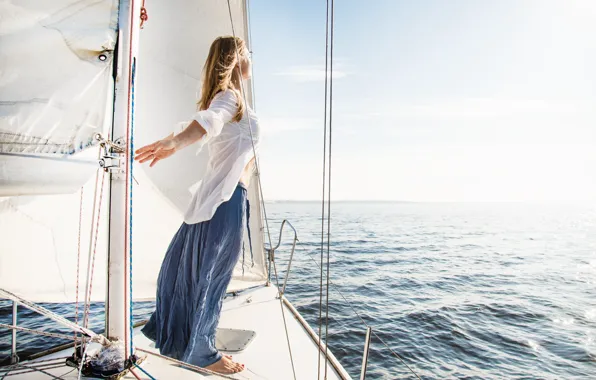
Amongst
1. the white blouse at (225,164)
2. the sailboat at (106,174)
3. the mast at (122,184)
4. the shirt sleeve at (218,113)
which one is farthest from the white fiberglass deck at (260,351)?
the shirt sleeve at (218,113)

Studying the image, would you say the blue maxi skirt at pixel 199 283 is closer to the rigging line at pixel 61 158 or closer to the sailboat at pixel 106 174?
the sailboat at pixel 106 174

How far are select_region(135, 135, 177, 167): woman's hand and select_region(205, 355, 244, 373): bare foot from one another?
112 cm

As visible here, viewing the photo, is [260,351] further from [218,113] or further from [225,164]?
[218,113]

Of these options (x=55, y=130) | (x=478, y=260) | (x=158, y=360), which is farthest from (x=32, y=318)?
(x=478, y=260)

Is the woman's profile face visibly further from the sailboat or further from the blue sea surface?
the blue sea surface

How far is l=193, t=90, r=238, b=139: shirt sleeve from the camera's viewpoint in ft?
4.58

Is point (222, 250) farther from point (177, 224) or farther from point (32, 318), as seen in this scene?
point (32, 318)

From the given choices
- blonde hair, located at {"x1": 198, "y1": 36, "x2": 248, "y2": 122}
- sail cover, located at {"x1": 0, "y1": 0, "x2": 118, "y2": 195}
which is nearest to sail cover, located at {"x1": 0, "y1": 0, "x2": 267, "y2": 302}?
sail cover, located at {"x1": 0, "y1": 0, "x2": 118, "y2": 195}

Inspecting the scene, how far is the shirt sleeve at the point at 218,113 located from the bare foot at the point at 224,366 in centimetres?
111

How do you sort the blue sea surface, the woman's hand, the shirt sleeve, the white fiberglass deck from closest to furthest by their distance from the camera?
the woman's hand, the shirt sleeve, the white fiberglass deck, the blue sea surface

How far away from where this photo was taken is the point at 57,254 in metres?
2.04

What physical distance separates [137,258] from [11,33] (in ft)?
6.11

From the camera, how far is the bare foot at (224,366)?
1867 mm

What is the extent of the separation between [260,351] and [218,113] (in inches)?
57.5
